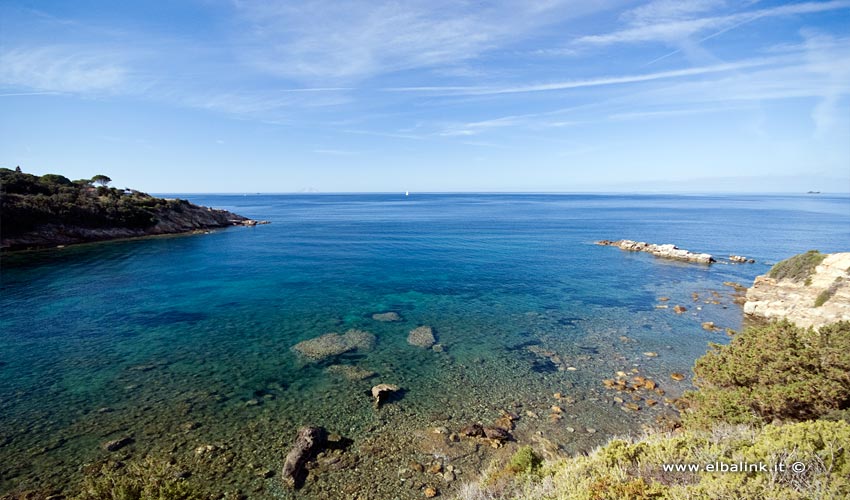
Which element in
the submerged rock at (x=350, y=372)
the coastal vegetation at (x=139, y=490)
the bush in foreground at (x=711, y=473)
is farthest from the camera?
the submerged rock at (x=350, y=372)

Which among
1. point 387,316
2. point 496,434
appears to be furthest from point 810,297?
point 387,316

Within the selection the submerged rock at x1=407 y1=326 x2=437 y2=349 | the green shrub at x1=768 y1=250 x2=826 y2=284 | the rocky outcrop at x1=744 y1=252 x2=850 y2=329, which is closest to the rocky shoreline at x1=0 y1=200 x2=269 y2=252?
the submerged rock at x1=407 y1=326 x2=437 y2=349

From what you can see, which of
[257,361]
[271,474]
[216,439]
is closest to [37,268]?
[257,361]

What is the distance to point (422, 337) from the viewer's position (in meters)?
27.2

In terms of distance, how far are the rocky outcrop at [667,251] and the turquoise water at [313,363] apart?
428 cm

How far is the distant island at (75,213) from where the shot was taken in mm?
58500

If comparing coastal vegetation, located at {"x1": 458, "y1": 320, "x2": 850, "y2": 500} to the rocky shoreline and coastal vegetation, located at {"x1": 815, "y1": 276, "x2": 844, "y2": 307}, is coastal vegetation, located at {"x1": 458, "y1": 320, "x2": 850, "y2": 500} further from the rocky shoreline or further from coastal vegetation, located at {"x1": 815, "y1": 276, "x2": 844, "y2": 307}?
the rocky shoreline

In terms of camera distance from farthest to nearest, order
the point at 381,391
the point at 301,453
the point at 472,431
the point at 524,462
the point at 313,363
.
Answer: the point at 313,363 → the point at 381,391 → the point at 472,431 → the point at 301,453 → the point at 524,462

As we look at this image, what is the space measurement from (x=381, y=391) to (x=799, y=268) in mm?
44384

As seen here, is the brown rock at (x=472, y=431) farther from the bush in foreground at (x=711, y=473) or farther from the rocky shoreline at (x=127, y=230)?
the rocky shoreline at (x=127, y=230)

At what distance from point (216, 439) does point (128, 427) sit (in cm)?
432

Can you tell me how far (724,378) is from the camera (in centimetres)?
1498

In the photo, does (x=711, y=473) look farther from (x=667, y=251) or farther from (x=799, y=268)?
(x=667, y=251)

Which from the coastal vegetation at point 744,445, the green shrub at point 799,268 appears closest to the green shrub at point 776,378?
the coastal vegetation at point 744,445
